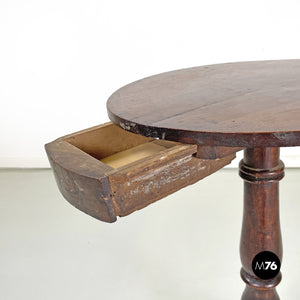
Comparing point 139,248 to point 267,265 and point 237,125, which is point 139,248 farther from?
point 237,125

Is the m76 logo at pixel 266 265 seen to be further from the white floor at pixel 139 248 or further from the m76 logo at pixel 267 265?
the white floor at pixel 139 248

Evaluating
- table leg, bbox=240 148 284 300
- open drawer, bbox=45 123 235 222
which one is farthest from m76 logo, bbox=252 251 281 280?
open drawer, bbox=45 123 235 222

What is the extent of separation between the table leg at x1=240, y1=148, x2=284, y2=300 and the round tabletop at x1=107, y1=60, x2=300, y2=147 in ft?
0.49

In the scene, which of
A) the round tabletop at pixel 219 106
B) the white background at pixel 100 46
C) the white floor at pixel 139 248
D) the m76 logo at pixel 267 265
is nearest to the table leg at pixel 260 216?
the m76 logo at pixel 267 265

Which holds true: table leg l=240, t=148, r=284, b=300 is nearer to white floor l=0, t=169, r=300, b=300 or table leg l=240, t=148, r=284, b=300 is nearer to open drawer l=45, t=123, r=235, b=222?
open drawer l=45, t=123, r=235, b=222

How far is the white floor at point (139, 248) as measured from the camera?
5.60ft

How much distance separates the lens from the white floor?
5.60ft

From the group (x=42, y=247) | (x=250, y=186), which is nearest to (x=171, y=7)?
(x=42, y=247)

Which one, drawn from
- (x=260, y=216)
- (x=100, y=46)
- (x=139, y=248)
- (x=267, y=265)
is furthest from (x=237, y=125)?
(x=100, y=46)

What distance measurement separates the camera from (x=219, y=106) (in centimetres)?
117

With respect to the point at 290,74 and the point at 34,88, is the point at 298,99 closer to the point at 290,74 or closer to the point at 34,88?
the point at 290,74

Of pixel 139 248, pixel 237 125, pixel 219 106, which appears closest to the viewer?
pixel 237 125

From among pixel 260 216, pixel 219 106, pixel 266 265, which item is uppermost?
pixel 219 106

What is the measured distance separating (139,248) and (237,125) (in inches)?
41.1
